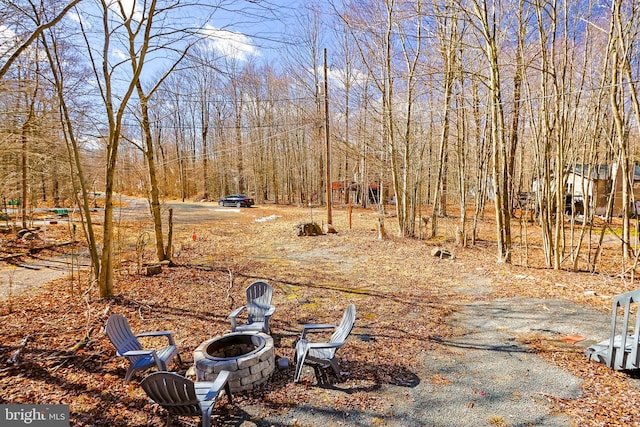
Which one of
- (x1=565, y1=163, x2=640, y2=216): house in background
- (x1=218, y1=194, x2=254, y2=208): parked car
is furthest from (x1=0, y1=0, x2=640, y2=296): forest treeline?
(x1=218, y1=194, x2=254, y2=208): parked car

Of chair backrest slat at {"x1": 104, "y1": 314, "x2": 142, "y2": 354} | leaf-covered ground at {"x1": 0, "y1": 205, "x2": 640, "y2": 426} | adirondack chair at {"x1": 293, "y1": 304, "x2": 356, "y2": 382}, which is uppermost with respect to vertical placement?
chair backrest slat at {"x1": 104, "y1": 314, "x2": 142, "y2": 354}

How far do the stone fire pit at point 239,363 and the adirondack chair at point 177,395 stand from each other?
0.43 m

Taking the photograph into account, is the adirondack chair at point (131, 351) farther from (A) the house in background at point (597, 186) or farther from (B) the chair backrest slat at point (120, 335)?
(A) the house in background at point (597, 186)

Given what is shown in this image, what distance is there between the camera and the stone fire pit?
10.3 feet

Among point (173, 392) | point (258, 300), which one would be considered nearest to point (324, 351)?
point (258, 300)

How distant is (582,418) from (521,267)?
6.12m

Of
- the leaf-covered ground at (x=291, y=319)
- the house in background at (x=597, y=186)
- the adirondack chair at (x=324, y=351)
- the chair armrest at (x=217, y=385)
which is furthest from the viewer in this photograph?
the house in background at (x=597, y=186)

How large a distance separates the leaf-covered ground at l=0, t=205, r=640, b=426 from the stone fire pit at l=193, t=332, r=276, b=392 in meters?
0.13

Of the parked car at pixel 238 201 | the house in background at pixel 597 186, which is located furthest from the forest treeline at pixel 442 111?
the parked car at pixel 238 201

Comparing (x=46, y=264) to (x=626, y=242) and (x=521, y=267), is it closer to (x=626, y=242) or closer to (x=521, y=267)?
(x=521, y=267)

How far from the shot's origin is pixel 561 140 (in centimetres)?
703

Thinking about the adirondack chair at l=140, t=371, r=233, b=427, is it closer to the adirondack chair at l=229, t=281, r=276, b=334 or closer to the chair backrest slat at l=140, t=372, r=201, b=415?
the chair backrest slat at l=140, t=372, r=201, b=415

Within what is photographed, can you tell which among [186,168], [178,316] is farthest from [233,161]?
[178,316]

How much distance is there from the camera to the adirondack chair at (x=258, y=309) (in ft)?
13.8
